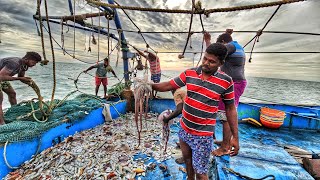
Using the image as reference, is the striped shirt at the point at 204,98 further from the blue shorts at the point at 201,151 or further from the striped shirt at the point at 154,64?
the striped shirt at the point at 154,64

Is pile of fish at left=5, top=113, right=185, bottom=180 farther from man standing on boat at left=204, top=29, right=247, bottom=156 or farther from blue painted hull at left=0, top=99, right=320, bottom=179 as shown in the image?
man standing on boat at left=204, top=29, right=247, bottom=156

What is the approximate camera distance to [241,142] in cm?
488

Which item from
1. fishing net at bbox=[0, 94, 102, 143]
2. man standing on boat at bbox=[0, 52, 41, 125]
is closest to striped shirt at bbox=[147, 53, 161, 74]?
fishing net at bbox=[0, 94, 102, 143]

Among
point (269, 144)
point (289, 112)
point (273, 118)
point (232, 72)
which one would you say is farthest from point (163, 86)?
point (289, 112)

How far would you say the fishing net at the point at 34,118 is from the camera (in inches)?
159

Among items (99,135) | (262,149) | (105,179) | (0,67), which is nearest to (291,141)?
(262,149)

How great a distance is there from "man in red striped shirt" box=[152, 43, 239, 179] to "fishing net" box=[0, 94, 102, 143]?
3.95m

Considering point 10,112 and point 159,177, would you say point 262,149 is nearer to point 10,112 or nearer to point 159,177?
point 159,177

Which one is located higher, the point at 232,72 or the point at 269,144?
the point at 232,72

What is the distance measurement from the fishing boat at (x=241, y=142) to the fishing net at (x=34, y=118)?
0.14ft

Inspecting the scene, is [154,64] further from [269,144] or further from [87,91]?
[87,91]

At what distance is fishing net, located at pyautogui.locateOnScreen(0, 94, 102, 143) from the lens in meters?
A: 4.05

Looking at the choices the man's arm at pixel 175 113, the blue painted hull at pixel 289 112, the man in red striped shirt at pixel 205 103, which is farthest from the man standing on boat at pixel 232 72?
the blue painted hull at pixel 289 112

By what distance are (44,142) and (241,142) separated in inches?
210
